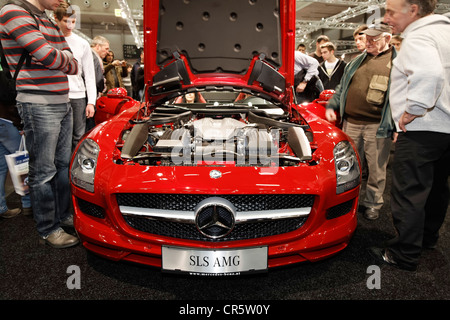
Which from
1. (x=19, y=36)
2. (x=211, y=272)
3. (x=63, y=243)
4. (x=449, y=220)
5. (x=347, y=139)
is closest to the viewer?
(x=211, y=272)

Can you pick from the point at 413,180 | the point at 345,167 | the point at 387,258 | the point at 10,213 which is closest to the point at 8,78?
the point at 10,213

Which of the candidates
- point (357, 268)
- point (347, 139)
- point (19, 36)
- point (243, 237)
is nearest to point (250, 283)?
point (243, 237)

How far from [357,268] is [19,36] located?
243 centimetres

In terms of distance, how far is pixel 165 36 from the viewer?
2.25 metres

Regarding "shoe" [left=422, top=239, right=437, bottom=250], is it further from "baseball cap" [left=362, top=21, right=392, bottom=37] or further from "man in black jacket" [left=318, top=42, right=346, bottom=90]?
"man in black jacket" [left=318, top=42, right=346, bottom=90]

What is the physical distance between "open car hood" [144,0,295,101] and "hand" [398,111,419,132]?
0.84 m

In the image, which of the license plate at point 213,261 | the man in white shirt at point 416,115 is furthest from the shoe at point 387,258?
the license plate at point 213,261

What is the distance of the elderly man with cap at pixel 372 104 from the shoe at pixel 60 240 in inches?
87.7

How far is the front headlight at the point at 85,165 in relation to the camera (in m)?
1.60

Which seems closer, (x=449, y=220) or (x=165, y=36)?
(x=165, y=36)

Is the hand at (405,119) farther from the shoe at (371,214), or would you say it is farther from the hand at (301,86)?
the hand at (301,86)

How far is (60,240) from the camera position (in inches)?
84.2

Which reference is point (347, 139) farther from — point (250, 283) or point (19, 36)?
point (19, 36)

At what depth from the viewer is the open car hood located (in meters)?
2.19
